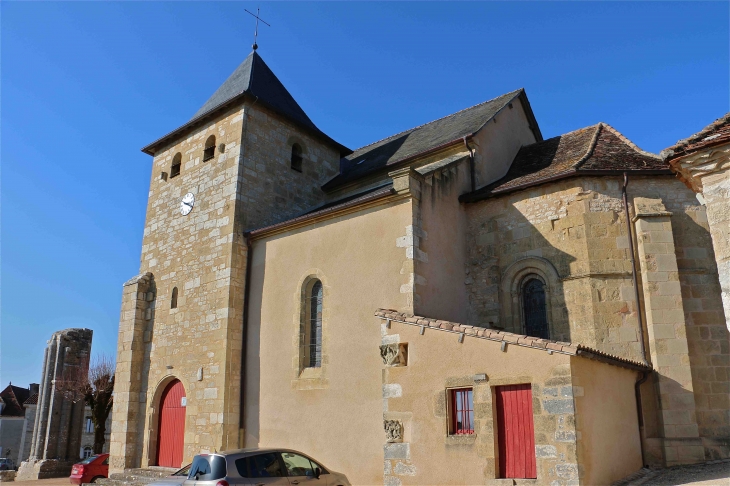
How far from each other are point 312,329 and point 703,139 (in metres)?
8.07

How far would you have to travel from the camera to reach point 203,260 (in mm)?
14000

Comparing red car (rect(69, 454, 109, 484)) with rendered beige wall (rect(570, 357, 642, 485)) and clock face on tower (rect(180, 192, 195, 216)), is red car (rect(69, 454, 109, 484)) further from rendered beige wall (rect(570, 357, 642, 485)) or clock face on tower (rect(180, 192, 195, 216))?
rendered beige wall (rect(570, 357, 642, 485))

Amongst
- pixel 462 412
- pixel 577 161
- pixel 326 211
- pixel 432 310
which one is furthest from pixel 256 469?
pixel 577 161

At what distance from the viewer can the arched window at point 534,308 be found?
11539 mm

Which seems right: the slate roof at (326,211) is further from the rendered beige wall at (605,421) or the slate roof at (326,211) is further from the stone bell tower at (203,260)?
the rendered beige wall at (605,421)

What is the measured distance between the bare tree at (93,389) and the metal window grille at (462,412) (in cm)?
1642

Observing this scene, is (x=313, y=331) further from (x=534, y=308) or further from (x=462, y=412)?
(x=534, y=308)

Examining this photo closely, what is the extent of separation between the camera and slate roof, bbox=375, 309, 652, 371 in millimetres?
7879

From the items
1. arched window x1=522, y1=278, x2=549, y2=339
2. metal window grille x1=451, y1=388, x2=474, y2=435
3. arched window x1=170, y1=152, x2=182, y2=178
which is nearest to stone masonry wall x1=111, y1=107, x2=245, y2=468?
arched window x1=170, y1=152, x2=182, y2=178

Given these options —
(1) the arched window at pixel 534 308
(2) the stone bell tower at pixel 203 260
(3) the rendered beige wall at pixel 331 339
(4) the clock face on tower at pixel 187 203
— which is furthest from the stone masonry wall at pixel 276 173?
(1) the arched window at pixel 534 308

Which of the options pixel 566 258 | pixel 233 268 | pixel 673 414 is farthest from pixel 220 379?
pixel 673 414

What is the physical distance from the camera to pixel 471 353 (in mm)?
8719

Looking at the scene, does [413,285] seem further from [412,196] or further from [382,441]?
[382,441]

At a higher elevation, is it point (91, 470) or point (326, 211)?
point (326, 211)
